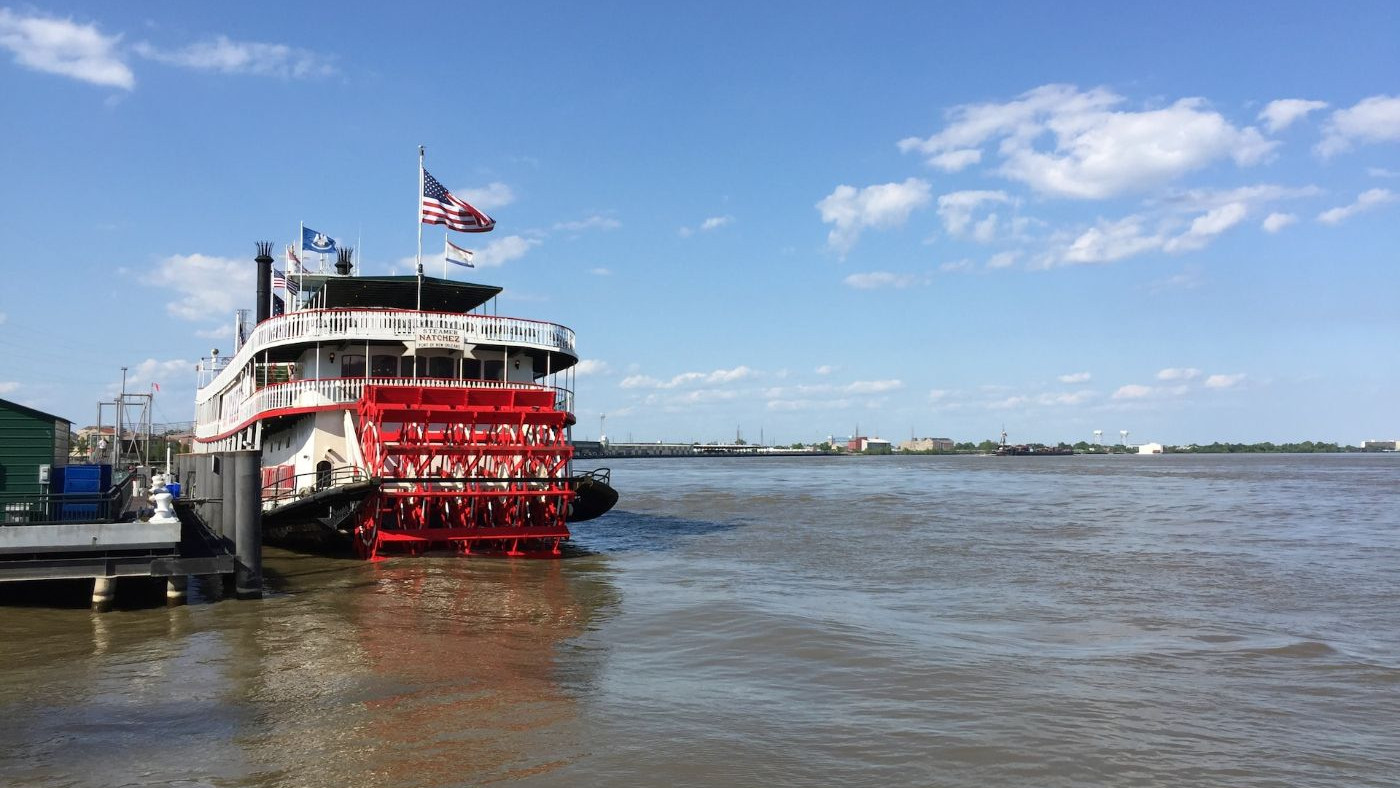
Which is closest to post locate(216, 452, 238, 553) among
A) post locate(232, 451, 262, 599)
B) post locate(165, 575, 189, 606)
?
post locate(232, 451, 262, 599)

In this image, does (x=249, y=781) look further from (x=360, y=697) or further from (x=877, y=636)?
(x=877, y=636)

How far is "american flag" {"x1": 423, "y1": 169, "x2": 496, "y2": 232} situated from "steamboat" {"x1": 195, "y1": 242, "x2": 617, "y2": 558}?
1.31 m

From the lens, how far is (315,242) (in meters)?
25.9

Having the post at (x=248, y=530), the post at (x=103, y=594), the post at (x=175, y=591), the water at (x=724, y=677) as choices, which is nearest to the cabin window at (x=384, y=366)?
the water at (x=724, y=677)

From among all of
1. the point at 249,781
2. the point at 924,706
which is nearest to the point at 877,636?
the point at 924,706

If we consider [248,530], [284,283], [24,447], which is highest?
[284,283]

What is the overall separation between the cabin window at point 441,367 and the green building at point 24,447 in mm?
7247

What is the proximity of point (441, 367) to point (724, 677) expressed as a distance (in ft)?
39.7

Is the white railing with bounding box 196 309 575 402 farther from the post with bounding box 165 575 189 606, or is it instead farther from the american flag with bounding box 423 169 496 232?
the post with bounding box 165 575 189 606

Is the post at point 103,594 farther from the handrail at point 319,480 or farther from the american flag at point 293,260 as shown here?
the american flag at point 293,260

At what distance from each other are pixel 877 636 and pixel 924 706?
2.93m

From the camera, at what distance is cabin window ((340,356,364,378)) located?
18.7 meters

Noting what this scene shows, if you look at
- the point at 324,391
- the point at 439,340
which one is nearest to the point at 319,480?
the point at 324,391

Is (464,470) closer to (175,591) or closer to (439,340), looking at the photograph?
(439,340)
